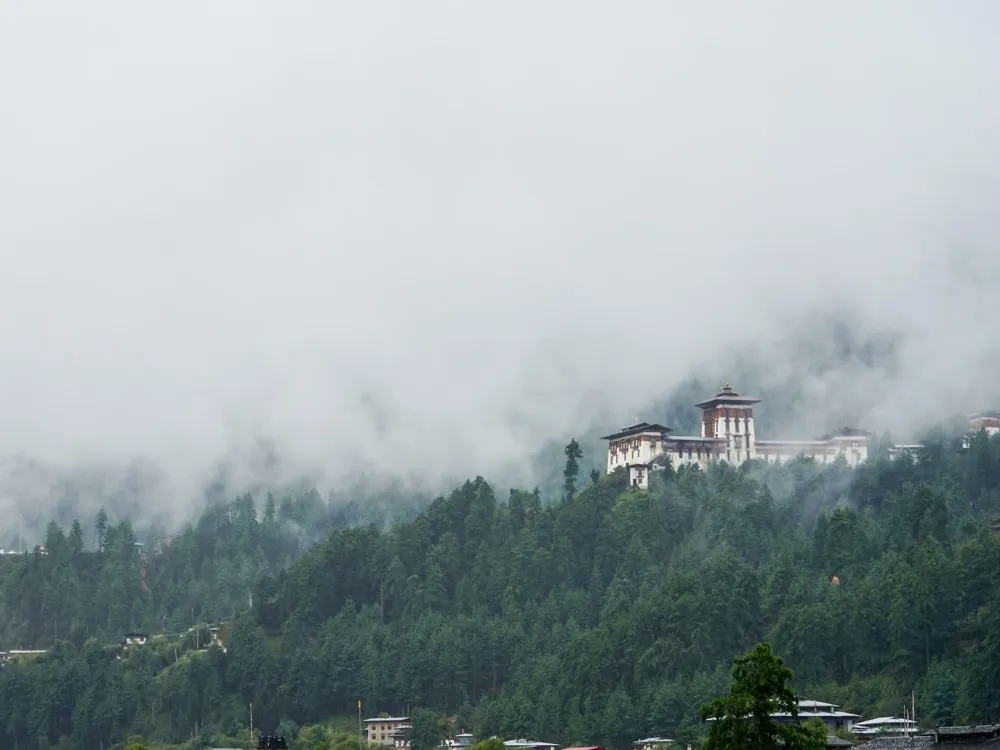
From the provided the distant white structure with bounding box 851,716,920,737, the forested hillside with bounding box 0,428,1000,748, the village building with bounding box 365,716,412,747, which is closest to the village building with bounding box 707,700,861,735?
the distant white structure with bounding box 851,716,920,737

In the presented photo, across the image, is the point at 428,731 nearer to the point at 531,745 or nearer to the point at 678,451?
the point at 531,745

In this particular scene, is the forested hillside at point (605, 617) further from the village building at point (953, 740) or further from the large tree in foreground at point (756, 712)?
the large tree in foreground at point (756, 712)

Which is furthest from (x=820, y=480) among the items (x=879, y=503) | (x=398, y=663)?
(x=398, y=663)

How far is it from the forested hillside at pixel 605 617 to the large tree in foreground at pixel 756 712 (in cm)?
4979

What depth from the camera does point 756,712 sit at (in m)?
79.2

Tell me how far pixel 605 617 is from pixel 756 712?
88.7m

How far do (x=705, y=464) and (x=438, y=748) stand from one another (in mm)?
46653

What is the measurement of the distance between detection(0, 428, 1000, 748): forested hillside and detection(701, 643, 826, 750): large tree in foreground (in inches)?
1960

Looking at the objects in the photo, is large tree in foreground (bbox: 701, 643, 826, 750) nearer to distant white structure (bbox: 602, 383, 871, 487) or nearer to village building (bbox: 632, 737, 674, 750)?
village building (bbox: 632, 737, 674, 750)

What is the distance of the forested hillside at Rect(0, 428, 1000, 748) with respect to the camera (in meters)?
143

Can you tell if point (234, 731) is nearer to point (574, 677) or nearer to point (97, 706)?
point (97, 706)

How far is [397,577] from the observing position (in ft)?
624

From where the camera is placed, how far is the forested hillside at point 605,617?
143m

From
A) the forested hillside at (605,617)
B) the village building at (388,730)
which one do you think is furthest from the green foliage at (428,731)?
the forested hillside at (605,617)
